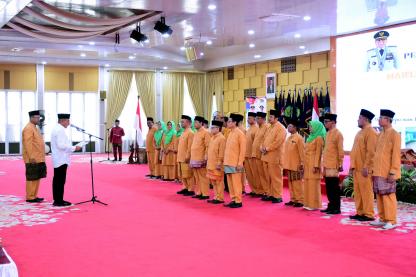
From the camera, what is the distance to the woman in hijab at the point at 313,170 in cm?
708

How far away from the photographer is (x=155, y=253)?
15.8ft

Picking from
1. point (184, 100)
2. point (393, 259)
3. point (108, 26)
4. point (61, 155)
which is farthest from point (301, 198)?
point (184, 100)

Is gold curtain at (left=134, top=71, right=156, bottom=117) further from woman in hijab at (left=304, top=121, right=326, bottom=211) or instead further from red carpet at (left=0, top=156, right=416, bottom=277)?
woman in hijab at (left=304, top=121, right=326, bottom=211)

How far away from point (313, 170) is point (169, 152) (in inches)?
160

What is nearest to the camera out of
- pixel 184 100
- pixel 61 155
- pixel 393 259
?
pixel 393 259

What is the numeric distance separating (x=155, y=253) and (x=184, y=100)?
15606 mm

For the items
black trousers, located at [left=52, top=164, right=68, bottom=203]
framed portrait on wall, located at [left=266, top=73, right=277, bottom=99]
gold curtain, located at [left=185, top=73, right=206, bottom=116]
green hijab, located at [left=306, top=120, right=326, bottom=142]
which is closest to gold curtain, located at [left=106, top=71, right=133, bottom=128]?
gold curtain, located at [left=185, top=73, right=206, bottom=116]

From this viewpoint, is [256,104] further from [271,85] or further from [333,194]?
[333,194]

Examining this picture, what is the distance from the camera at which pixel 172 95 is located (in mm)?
19922

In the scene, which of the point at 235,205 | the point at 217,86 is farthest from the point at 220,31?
the point at 217,86

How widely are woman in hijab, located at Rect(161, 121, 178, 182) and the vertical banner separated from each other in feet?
20.6

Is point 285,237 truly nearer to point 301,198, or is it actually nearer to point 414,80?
point 301,198

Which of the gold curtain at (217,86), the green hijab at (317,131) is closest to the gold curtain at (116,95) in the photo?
the gold curtain at (217,86)

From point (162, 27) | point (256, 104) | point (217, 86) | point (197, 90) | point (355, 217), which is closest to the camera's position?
point (355, 217)
